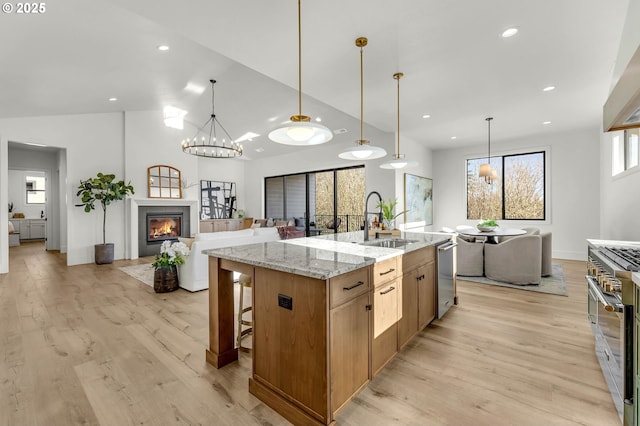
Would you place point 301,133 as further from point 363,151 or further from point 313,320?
point 313,320

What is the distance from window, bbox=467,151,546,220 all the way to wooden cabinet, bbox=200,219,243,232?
282 inches

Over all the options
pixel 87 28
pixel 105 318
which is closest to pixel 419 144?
pixel 87 28

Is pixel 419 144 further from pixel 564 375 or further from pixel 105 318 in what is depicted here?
pixel 105 318

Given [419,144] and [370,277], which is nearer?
[370,277]

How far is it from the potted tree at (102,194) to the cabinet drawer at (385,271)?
6639 mm

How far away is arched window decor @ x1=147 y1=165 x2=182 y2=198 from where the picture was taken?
7320 mm

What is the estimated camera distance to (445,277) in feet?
10.1

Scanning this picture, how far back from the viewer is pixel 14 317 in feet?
10.4

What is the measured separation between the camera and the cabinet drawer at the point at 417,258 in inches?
90.9

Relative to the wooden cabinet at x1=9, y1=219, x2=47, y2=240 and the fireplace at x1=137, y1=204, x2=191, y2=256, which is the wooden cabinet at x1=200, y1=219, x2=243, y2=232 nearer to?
the fireplace at x1=137, y1=204, x2=191, y2=256

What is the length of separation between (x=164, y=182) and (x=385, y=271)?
→ 287 inches

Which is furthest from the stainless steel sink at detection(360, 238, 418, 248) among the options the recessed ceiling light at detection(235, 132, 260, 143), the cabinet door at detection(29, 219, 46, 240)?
the cabinet door at detection(29, 219, 46, 240)

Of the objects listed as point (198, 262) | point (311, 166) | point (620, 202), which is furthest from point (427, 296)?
point (311, 166)

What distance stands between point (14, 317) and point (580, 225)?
948 centimetres
